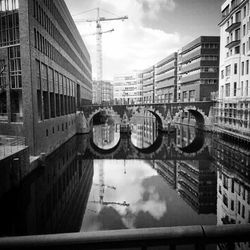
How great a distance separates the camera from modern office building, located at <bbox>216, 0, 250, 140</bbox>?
3531cm

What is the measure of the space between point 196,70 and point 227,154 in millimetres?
35398

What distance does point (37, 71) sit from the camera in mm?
25781

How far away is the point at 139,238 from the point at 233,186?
62.6 feet

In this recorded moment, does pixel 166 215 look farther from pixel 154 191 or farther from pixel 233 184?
pixel 233 184

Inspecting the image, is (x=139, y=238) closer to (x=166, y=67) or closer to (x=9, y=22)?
(x=9, y=22)

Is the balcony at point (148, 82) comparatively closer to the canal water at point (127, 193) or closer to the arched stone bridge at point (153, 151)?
the arched stone bridge at point (153, 151)

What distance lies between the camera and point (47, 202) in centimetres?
1611

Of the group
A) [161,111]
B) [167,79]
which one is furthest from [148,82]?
[161,111]

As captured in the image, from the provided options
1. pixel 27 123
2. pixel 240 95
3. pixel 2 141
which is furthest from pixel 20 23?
pixel 240 95

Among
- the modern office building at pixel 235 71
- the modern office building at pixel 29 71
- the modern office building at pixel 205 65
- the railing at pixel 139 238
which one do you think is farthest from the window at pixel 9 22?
the modern office building at pixel 205 65

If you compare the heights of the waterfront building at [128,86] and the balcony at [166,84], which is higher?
the waterfront building at [128,86]

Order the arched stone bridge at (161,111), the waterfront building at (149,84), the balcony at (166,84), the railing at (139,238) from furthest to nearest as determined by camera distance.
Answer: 1. the waterfront building at (149,84)
2. the balcony at (166,84)
3. the arched stone bridge at (161,111)
4. the railing at (139,238)

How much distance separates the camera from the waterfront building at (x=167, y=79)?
79562mm

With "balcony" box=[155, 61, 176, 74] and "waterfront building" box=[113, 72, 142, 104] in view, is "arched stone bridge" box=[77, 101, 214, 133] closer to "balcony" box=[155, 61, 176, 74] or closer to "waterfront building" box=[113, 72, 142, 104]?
"balcony" box=[155, 61, 176, 74]
